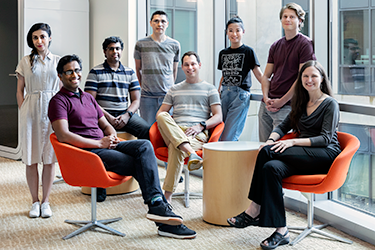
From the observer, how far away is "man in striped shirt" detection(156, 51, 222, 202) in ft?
10.7

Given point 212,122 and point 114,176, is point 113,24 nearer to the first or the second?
point 212,122

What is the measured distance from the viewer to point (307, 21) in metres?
3.33

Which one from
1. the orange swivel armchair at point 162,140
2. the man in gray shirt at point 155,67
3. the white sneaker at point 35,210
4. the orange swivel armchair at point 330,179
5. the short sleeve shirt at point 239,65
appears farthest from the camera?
the man in gray shirt at point 155,67

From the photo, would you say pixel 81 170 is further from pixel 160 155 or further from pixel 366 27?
pixel 366 27

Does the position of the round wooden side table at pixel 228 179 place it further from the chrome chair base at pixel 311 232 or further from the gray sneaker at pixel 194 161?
the chrome chair base at pixel 311 232

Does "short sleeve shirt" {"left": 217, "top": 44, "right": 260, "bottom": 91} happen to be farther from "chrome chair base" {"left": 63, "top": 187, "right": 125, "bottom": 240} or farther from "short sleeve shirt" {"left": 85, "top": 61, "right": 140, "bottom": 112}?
"chrome chair base" {"left": 63, "top": 187, "right": 125, "bottom": 240}

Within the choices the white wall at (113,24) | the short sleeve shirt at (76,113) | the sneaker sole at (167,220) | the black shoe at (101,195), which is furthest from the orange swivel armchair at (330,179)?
the white wall at (113,24)

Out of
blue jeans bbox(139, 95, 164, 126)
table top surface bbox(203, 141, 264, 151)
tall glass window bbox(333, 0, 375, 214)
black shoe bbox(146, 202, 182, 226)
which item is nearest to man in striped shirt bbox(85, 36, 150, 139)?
blue jeans bbox(139, 95, 164, 126)

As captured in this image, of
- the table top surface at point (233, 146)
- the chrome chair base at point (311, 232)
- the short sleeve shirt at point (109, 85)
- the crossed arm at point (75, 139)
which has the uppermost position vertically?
the short sleeve shirt at point (109, 85)

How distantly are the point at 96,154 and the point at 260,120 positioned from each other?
1.51 m

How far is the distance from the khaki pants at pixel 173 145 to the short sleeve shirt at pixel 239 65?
2.36ft

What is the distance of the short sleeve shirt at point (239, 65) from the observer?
3.66 metres

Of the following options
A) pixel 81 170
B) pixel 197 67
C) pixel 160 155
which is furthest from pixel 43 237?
pixel 197 67

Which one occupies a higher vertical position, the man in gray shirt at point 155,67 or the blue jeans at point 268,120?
the man in gray shirt at point 155,67
